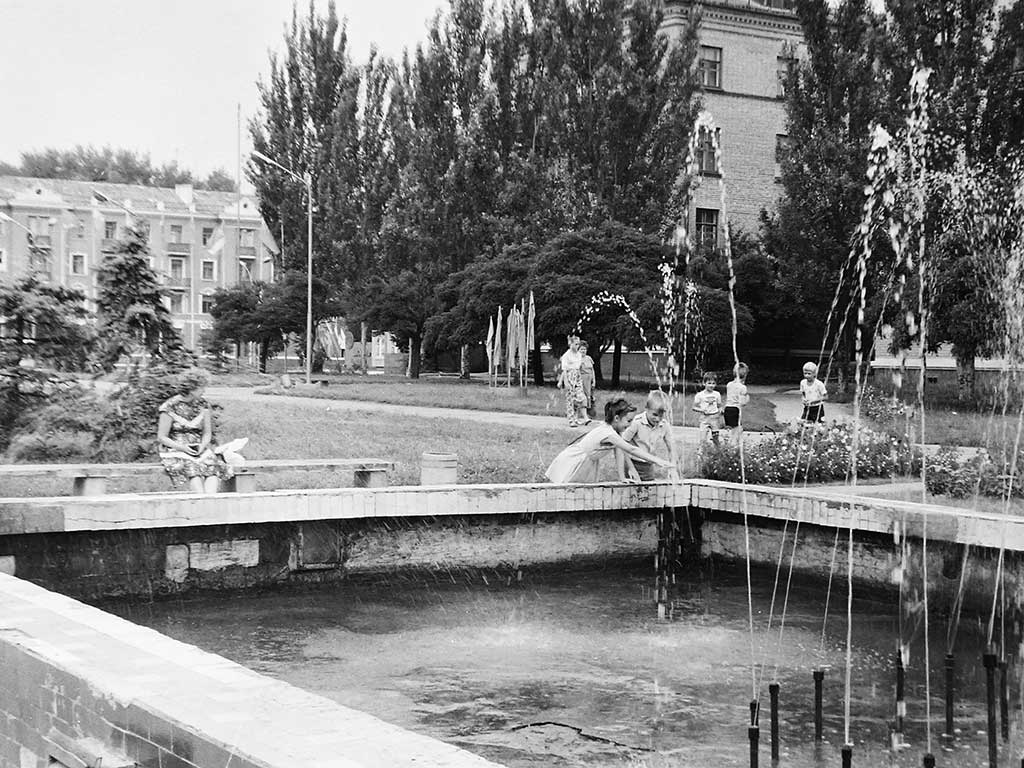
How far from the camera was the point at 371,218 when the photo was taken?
4700 centimetres

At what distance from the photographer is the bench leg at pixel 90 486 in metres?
12.6

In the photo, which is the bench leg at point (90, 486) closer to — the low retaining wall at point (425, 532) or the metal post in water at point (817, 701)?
the low retaining wall at point (425, 532)

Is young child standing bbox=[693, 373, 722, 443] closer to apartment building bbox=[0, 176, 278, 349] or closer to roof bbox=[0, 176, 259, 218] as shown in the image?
apartment building bbox=[0, 176, 278, 349]

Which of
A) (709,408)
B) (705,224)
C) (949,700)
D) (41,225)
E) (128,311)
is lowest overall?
(949,700)

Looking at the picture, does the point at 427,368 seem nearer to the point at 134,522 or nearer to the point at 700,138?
the point at 700,138

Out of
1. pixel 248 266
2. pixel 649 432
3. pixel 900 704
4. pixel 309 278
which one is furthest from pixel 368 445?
pixel 248 266

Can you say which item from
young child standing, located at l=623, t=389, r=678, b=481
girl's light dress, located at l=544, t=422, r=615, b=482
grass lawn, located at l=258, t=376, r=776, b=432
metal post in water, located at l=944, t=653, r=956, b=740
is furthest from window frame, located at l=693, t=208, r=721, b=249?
metal post in water, located at l=944, t=653, r=956, b=740

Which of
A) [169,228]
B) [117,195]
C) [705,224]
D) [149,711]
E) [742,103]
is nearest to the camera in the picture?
[149,711]

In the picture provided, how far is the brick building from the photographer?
4744 cm

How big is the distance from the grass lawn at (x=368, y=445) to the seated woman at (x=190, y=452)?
4.50 feet

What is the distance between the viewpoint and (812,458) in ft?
50.4

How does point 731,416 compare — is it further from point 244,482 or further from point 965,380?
point 965,380

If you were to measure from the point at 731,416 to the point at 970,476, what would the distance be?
449 centimetres

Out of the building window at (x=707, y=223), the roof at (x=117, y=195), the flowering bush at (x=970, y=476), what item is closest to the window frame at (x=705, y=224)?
the building window at (x=707, y=223)
